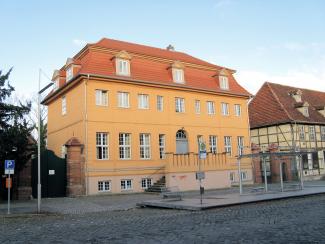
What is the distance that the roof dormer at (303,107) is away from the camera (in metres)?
42.2

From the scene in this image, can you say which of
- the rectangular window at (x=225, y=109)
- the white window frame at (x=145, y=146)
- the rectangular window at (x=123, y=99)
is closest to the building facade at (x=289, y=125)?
the rectangular window at (x=225, y=109)

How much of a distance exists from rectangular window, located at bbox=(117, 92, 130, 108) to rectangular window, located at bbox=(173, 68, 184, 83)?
192 inches

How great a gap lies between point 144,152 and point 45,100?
1114 cm

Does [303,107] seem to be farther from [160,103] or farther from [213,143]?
[160,103]

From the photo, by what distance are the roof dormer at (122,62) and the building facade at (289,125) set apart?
53.1 feet

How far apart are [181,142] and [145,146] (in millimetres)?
3657

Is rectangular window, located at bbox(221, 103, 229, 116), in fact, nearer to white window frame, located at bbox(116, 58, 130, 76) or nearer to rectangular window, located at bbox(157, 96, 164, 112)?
rectangular window, located at bbox(157, 96, 164, 112)

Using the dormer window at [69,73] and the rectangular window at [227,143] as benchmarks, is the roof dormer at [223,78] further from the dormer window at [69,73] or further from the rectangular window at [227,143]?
the dormer window at [69,73]

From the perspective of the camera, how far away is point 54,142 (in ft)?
110

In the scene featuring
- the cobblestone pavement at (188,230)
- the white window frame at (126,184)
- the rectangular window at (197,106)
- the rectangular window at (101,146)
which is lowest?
the cobblestone pavement at (188,230)

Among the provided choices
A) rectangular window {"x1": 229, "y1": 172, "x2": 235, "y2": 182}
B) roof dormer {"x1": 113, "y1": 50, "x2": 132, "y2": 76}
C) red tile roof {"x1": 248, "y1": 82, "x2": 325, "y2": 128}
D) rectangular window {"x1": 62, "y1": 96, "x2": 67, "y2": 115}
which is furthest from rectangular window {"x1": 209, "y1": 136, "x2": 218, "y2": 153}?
rectangular window {"x1": 62, "y1": 96, "x2": 67, "y2": 115}

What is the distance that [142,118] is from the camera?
30047 mm

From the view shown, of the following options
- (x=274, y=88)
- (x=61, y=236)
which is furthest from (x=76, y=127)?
(x=274, y=88)

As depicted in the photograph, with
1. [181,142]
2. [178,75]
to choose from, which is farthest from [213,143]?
[178,75]
